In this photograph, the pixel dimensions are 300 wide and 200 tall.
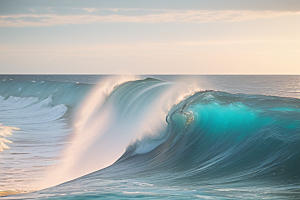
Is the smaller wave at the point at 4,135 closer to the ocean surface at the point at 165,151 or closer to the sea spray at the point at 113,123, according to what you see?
the ocean surface at the point at 165,151

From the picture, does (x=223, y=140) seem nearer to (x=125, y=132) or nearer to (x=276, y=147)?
(x=276, y=147)

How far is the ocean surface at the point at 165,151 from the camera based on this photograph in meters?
4.52

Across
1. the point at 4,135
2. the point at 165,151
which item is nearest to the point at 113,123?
the point at 4,135

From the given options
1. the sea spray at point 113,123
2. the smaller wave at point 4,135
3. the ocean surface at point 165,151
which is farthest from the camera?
the smaller wave at point 4,135

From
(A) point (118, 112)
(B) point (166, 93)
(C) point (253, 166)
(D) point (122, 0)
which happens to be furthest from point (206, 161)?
(D) point (122, 0)

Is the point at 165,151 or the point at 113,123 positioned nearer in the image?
the point at 165,151

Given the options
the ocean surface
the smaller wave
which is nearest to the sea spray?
the ocean surface

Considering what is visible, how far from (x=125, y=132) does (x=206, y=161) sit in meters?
3.33

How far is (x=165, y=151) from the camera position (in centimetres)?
700

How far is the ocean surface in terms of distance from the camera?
452cm

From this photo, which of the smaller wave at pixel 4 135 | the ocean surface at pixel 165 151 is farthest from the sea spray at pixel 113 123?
the smaller wave at pixel 4 135

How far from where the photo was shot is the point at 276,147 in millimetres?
5664

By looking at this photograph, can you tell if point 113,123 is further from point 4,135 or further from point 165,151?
point 165,151

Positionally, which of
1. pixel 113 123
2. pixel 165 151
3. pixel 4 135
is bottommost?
pixel 165 151
